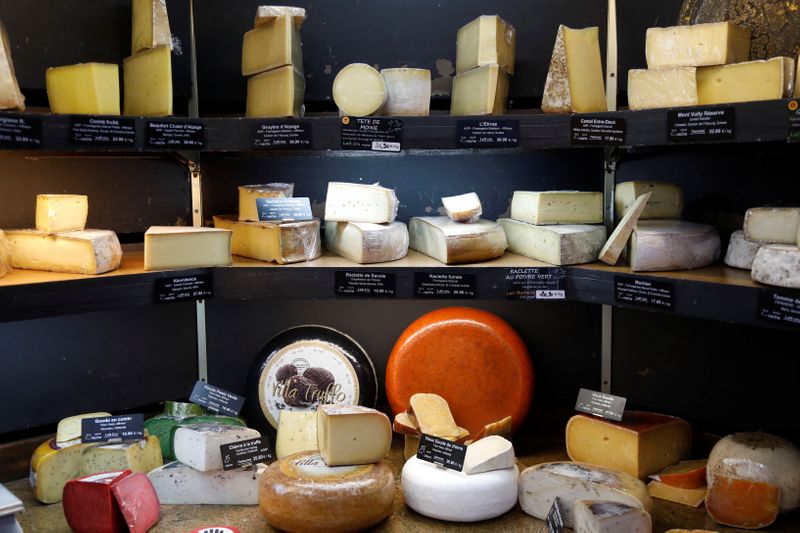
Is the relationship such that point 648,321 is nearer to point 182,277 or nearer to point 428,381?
point 428,381

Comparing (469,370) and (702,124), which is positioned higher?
(702,124)

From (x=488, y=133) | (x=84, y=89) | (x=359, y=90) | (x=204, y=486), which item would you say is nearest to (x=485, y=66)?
(x=488, y=133)

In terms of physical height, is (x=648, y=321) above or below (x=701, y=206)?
below

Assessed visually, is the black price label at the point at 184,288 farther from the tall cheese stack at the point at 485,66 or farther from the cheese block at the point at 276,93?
the tall cheese stack at the point at 485,66

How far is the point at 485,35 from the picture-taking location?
7.73 ft

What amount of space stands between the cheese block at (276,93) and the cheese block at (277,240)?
1.13 ft

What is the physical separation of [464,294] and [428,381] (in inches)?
15.1

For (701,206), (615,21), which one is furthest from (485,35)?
(701,206)

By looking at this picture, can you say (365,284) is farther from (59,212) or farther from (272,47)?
(59,212)

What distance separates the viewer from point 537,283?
7.54 feet

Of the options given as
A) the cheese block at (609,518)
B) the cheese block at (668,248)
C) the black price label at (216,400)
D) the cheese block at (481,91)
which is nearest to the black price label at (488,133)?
the cheese block at (481,91)

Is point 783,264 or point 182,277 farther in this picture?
point 182,277

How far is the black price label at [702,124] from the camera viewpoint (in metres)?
1.91

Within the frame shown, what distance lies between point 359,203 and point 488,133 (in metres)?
0.48
